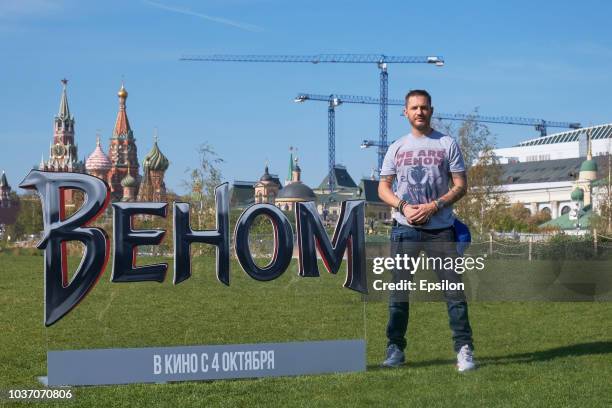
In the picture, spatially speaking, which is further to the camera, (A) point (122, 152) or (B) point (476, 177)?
(A) point (122, 152)

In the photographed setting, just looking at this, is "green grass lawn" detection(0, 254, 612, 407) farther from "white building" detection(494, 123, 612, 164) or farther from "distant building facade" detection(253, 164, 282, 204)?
"white building" detection(494, 123, 612, 164)

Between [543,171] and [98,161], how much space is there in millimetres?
64260

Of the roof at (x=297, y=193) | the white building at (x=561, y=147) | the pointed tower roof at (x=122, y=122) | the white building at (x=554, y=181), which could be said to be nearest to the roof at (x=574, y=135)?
the white building at (x=561, y=147)

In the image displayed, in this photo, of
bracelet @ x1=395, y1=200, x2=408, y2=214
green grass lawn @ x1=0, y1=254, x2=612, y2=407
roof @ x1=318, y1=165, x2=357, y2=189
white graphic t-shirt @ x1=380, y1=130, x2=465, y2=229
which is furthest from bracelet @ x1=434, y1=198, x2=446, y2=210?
roof @ x1=318, y1=165, x2=357, y2=189

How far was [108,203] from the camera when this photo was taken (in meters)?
7.03

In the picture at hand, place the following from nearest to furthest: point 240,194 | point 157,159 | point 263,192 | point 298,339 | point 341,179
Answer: point 298,339 < point 263,192 < point 240,194 < point 157,159 < point 341,179

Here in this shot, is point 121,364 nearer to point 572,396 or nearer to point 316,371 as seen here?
point 316,371

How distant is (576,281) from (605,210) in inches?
1572

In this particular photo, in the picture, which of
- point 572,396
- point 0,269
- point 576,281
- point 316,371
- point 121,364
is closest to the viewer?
point 572,396

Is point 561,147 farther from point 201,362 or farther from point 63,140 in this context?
point 201,362

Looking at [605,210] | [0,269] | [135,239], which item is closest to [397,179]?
[135,239]

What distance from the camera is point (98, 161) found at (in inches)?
5428

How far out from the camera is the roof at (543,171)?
116250 millimetres

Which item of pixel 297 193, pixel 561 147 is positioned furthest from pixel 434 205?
pixel 561 147
